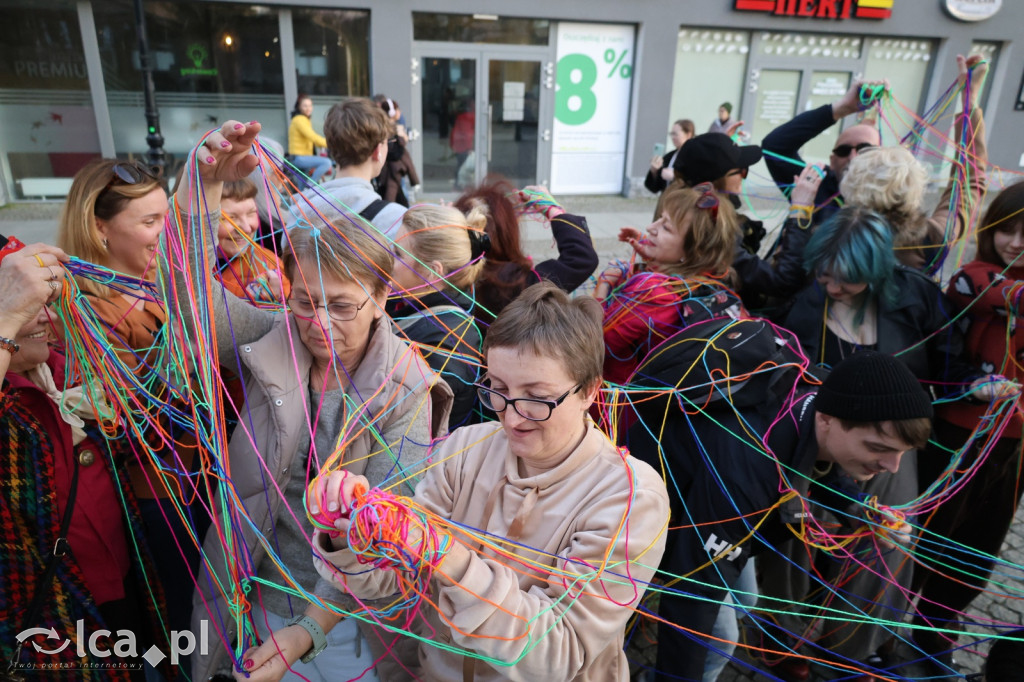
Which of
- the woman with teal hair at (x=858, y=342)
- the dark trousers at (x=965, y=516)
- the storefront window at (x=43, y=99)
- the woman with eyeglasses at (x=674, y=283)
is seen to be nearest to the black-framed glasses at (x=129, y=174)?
the woman with eyeglasses at (x=674, y=283)

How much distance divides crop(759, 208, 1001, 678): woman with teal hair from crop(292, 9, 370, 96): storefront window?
9262 millimetres

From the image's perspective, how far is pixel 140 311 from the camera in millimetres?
2107

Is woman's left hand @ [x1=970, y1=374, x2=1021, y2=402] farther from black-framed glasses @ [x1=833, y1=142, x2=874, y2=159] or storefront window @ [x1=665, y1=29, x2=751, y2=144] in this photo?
storefront window @ [x1=665, y1=29, x2=751, y2=144]

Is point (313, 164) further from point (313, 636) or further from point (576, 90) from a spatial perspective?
point (313, 636)

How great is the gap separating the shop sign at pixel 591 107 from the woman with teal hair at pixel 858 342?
923cm

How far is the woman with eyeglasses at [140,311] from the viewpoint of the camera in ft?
6.60

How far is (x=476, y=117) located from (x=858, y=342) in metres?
9.39

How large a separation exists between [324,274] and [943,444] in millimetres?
2657

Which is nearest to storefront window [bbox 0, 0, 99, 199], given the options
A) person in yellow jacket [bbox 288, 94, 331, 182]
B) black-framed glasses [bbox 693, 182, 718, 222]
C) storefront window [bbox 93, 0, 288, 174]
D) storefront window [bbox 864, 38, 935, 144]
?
storefront window [bbox 93, 0, 288, 174]

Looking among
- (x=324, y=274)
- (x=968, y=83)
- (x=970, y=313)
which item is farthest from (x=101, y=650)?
(x=968, y=83)

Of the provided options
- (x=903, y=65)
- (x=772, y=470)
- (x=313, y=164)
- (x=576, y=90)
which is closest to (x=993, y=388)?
(x=772, y=470)

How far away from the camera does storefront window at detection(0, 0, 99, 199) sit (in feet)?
29.6

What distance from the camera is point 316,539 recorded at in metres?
1.33

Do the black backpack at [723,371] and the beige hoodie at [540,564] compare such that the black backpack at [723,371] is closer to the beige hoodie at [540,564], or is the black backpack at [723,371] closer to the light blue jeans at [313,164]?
the beige hoodie at [540,564]
